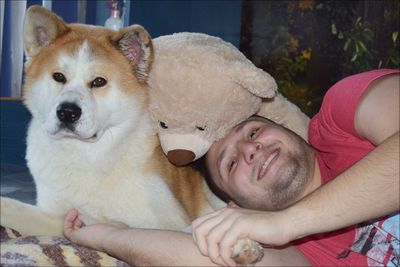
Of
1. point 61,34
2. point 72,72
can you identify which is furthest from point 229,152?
point 61,34

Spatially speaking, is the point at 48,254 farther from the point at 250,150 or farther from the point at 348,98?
the point at 348,98

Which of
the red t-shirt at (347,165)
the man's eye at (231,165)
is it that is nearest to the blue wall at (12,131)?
the man's eye at (231,165)

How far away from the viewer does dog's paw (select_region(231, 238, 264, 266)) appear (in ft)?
3.39

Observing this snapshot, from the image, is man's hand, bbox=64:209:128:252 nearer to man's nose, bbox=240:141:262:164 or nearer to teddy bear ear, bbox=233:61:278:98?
man's nose, bbox=240:141:262:164

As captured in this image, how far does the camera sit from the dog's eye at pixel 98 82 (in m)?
1.64

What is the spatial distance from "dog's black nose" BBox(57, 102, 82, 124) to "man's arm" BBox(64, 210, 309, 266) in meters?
0.33

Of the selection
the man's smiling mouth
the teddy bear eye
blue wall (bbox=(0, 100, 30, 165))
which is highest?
the teddy bear eye

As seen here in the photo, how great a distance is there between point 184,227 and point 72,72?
0.59 meters

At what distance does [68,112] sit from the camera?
1.55 metres

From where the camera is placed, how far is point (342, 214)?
997 mm

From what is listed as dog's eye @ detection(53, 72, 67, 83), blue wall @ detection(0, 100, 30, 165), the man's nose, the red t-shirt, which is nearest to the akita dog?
dog's eye @ detection(53, 72, 67, 83)

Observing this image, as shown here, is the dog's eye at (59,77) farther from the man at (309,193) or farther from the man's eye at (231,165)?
the man's eye at (231,165)

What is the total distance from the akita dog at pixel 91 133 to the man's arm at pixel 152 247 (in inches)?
8.5

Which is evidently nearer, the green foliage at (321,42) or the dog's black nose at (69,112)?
the dog's black nose at (69,112)
